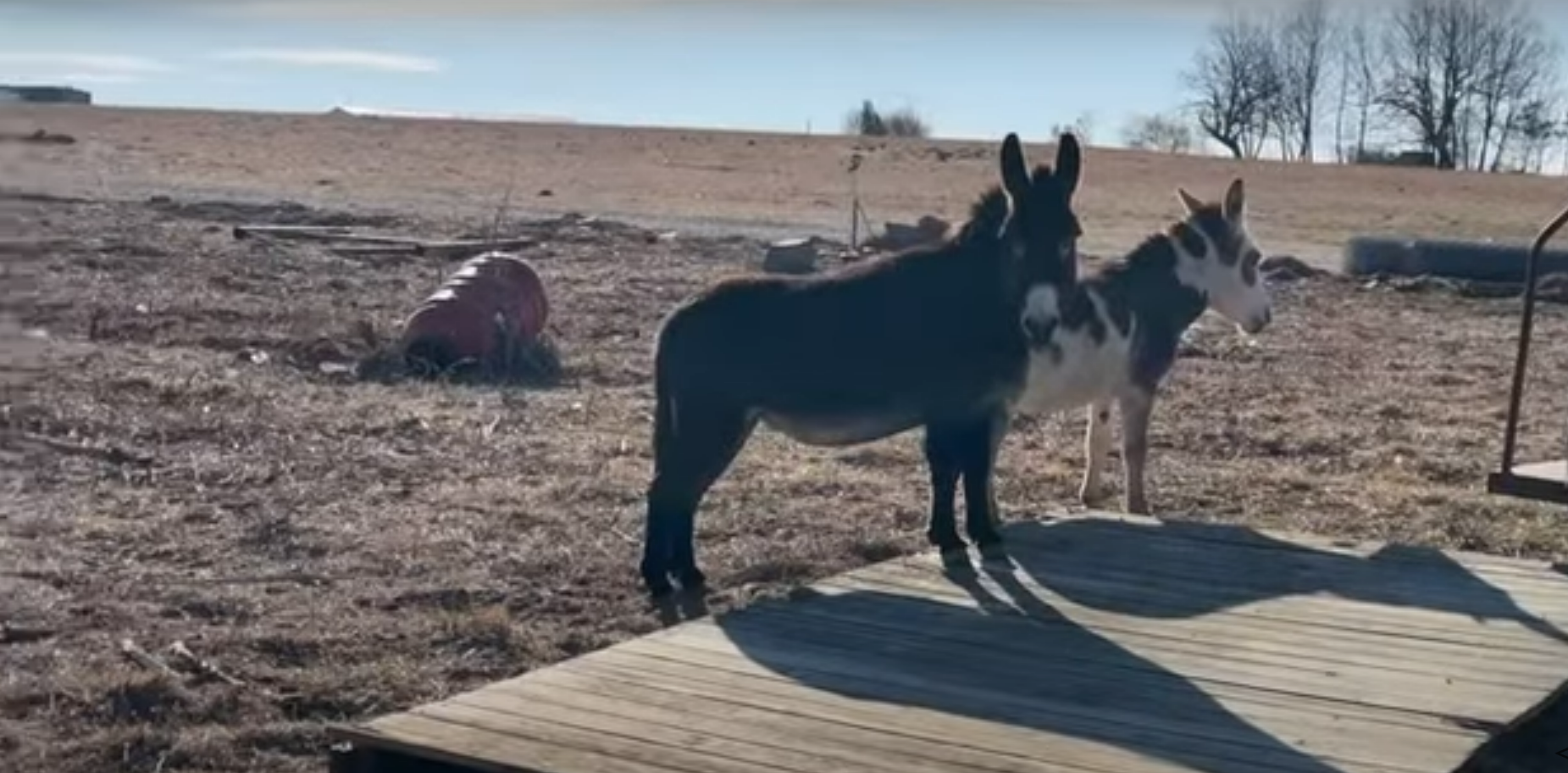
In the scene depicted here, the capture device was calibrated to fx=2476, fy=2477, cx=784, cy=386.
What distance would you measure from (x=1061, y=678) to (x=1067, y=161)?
2897 millimetres

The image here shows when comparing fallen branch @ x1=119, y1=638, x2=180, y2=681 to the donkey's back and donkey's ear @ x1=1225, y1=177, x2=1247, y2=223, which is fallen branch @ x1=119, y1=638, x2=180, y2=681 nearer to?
the donkey's back

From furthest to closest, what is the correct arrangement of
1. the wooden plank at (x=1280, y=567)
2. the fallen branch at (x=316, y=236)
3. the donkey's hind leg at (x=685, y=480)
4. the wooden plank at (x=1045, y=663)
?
1. the fallen branch at (x=316, y=236)
2. the donkey's hind leg at (x=685, y=480)
3. the wooden plank at (x=1280, y=567)
4. the wooden plank at (x=1045, y=663)

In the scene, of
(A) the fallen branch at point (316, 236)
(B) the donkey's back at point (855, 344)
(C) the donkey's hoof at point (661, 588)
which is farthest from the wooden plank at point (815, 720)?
(A) the fallen branch at point (316, 236)

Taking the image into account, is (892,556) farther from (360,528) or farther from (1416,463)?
(1416,463)

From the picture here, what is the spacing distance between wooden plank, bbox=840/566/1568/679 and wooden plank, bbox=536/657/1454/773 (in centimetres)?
94

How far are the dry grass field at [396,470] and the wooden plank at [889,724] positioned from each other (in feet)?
4.27

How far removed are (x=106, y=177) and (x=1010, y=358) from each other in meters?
28.8

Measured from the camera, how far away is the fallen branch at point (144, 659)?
8297mm

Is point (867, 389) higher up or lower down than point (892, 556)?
higher up

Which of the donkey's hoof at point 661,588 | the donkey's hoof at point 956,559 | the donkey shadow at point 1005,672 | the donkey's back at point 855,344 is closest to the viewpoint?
the donkey shadow at point 1005,672

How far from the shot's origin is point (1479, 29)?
77.6m

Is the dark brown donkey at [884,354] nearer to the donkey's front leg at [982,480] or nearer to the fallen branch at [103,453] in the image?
the donkey's front leg at [982,480]

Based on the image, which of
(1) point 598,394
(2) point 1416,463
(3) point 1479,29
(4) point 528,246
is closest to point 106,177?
(4) point 528,246

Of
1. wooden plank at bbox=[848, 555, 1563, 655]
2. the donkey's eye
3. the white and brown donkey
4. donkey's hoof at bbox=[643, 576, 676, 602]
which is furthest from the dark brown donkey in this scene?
the donkey's eye
